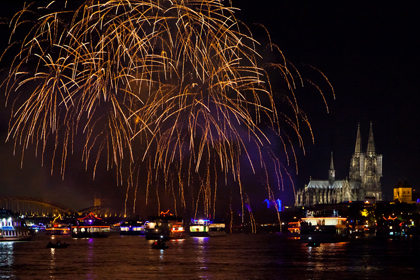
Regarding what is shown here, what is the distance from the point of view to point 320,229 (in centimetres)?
10581

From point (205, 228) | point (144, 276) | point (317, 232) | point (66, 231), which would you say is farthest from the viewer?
point (66, 231)

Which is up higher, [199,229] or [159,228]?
[159,228]

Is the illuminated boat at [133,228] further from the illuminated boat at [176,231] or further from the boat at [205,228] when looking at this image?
the illuminated boat at [176,231]

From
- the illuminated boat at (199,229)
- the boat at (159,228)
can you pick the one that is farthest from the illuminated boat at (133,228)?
the boat at (159,228)

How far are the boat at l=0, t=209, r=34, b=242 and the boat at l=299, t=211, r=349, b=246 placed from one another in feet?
186

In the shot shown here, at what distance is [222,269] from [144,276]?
8.31 m

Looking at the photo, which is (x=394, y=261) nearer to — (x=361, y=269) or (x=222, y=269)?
(x=361, y=269)

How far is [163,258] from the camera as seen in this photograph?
6222cm

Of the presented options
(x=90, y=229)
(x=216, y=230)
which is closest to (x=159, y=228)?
(x=216, y=230)

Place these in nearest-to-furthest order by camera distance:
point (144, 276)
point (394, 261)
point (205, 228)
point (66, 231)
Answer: point (144, 276), point (394, 261), point (205, 228), point (66, 231)

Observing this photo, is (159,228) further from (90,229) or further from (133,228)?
(133,228)

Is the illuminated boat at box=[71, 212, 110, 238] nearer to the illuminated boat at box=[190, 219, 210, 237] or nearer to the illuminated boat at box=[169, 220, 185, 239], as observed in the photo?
the illuminated boat at box=[190, 219, 210, 237]

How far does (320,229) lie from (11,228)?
199 feet

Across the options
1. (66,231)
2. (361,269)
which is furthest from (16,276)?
(66,231)
